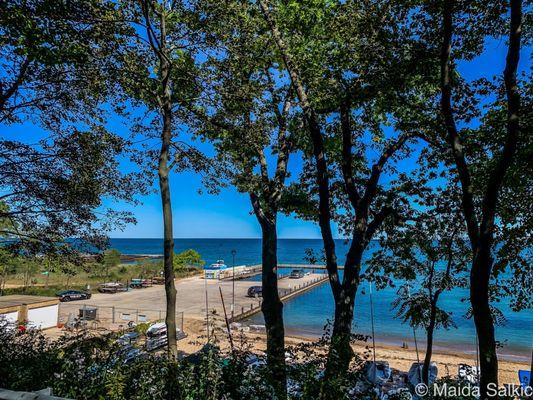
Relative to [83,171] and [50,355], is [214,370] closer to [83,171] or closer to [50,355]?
[50,355]

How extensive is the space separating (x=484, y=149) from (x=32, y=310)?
988 inches

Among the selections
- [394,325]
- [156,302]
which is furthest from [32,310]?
[394,325]

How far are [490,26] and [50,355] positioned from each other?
8.61m

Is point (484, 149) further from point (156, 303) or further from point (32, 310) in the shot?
point (156, 303)

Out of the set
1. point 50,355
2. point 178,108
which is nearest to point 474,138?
point 178,108

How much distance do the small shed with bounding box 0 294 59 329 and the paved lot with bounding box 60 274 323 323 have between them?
2997 mm

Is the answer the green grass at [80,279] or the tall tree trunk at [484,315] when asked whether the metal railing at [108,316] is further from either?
the tall tree trunk at [484,315]

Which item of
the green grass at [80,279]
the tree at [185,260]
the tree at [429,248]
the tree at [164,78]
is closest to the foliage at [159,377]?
the tree at [164,78]

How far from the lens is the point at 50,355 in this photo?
4.05 metres

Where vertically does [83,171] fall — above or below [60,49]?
below

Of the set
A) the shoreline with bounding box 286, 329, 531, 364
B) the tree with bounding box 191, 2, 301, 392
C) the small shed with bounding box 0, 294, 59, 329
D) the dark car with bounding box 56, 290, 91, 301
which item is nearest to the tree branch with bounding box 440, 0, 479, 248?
the tree with bounding box 191, 2, 301, 392

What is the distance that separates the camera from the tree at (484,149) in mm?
4910

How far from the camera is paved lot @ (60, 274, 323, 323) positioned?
30.0 meters

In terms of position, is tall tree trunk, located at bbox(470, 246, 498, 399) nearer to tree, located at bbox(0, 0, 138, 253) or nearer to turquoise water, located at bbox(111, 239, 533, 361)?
tree, located at bbox(0, 0, 138, 253)
